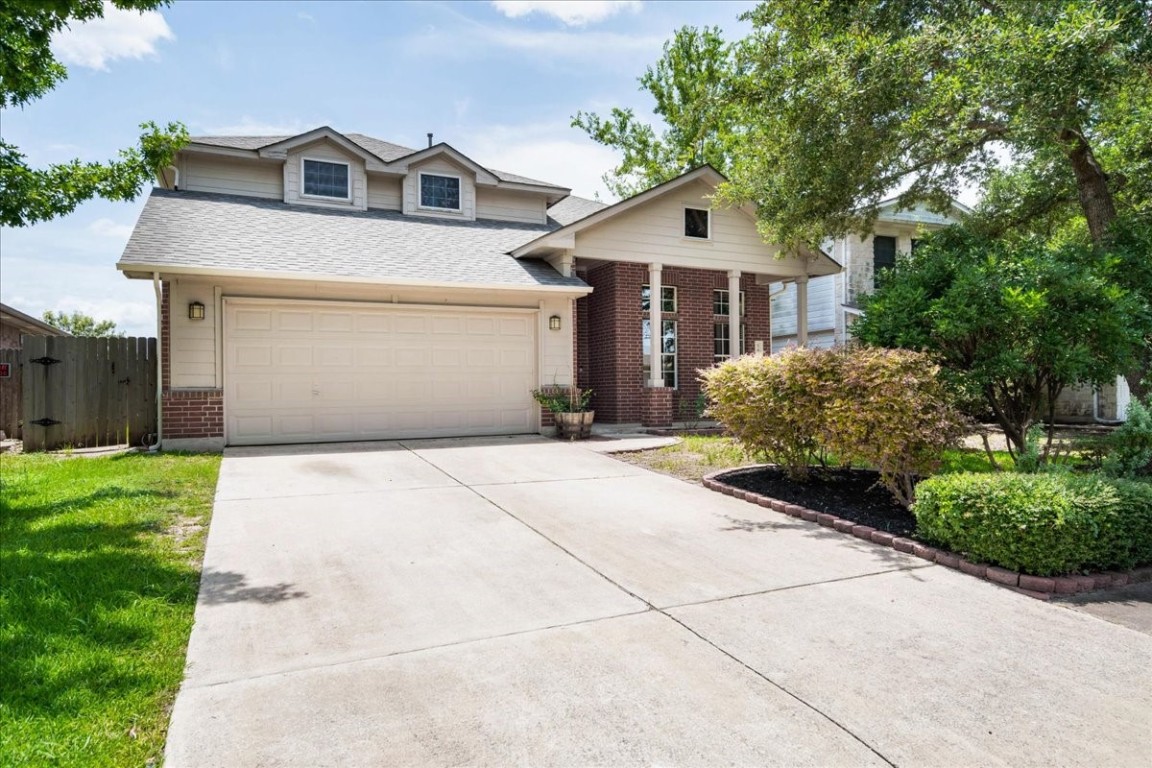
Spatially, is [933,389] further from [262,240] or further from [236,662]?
[262,240]

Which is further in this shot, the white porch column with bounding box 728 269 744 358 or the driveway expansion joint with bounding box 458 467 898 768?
the white porch column with bounding box 728 269 744 358

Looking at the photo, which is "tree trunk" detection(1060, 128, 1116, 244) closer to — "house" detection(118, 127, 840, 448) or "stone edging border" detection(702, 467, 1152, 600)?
"house" detection(118, 127, 840, 448)

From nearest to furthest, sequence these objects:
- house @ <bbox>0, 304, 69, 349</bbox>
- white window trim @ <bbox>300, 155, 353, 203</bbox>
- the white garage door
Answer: the white garage door < white window trim @ <bbox>300, 155, 353, 203</bbox> < house @ <bbox>0, 304, 69, 349</bbox>

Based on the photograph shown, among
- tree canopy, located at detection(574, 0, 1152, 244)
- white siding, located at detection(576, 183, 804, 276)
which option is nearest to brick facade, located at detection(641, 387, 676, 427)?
white siding, located at detection(576, 183, 804, 276)

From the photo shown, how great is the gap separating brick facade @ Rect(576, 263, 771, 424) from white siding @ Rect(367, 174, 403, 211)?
14.8 ft

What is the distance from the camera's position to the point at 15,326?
19.1 meters

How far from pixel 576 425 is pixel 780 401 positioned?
206 inches

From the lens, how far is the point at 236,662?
10.0 feet

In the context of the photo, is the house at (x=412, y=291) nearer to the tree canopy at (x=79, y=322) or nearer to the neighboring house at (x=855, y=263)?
the neighboring house at (x=855, y=263)

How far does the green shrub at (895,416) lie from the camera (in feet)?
18.2

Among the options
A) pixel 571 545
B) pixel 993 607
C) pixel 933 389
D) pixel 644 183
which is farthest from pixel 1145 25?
pixel 644 183

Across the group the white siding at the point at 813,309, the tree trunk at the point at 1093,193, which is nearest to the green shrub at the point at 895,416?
the tree trunk at the point at 1093,193

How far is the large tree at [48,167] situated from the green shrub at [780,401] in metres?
6.80

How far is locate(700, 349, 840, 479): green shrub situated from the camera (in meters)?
6.42
